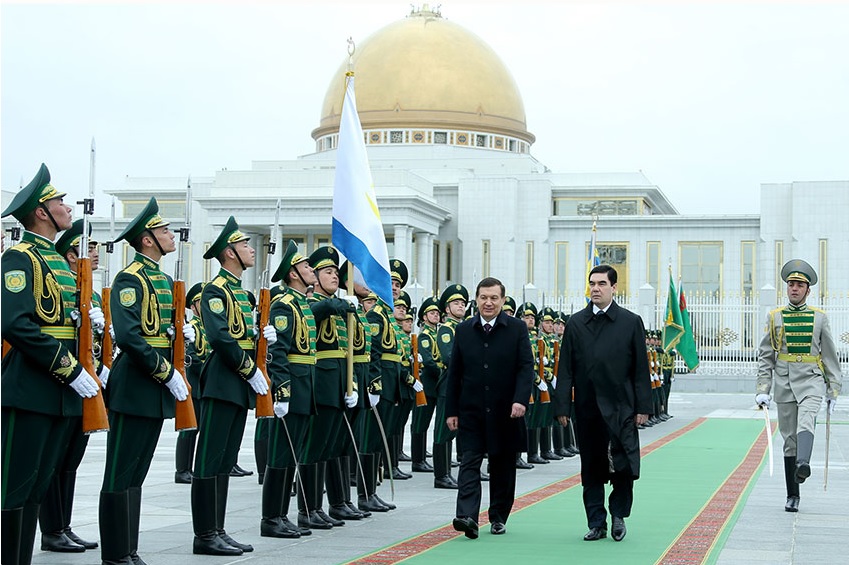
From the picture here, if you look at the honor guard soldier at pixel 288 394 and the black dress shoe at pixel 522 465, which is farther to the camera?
the black dress shoe at pixel 522 465

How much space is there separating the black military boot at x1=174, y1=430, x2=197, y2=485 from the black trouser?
3.79 metres

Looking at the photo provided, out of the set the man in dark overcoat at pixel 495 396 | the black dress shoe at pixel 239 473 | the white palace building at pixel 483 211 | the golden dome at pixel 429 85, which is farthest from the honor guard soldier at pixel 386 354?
the golden dome at pixel 429 85

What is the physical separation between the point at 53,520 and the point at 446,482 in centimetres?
419

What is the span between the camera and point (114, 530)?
6621 mm

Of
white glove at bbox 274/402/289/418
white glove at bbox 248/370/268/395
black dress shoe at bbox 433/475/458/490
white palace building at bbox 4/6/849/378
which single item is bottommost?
black dress shoe at bbox 433/475/458/490

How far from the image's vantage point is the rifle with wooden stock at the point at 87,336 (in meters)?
6.10

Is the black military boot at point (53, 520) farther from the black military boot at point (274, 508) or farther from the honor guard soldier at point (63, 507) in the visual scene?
the black military boot at point (274, 508)

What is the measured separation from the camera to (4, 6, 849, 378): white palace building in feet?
140

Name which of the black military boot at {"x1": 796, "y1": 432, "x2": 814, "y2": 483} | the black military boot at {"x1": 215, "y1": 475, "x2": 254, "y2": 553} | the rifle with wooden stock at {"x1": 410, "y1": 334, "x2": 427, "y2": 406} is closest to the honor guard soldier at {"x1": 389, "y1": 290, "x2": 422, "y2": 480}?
the rifle with wooden stock at {"x1": 410, "y1": 334, "x2": 427, "y2": 406}

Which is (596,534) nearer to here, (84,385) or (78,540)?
(78,540)

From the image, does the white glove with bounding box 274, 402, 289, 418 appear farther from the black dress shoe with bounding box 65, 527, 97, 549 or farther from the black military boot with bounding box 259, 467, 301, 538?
the black dress shoe with bounding box 65, 527, 97, 549

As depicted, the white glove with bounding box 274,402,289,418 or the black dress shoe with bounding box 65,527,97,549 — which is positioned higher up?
the white glove with bounding box 274,402,289,418

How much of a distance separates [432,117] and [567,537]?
141 feet

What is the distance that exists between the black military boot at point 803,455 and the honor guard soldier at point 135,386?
473 centimetres
